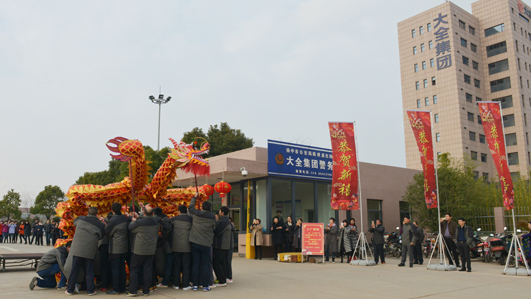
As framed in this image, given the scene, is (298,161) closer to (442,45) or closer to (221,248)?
(221,248)

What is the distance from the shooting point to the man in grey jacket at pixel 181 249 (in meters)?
7.85

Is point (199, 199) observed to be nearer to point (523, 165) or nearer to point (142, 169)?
point (142, 169)

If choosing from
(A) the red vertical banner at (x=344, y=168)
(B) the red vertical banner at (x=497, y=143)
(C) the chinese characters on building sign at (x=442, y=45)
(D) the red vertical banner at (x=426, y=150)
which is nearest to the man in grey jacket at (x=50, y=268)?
(A) the red vertical banner at (x=344, y=168)

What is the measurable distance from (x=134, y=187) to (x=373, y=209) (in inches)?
548

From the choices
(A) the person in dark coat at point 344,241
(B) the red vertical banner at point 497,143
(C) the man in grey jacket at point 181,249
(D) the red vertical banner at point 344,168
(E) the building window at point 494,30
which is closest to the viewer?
(C) the man in grey jacket at point 181,249

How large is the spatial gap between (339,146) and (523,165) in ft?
133

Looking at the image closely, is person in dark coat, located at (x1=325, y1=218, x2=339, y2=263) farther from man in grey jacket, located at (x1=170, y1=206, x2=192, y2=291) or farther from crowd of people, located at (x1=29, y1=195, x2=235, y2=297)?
man in grey jacket, located at (x1=170, y1=206, x2=192, y2=291)

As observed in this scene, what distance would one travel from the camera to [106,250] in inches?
299

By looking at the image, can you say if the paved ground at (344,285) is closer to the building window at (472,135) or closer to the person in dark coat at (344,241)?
the person in dark coat at (344,241)

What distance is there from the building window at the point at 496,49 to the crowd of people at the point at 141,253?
162ft

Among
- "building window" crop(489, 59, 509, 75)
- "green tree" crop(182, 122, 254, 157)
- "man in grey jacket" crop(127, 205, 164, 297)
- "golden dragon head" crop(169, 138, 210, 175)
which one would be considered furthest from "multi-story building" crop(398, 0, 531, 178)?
"man in grey jacket" crop(127, 205, 164, 297)

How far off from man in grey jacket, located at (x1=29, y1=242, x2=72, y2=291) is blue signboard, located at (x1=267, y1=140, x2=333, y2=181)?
8.99 metres

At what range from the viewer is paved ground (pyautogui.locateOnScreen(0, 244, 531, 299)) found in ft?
24.2

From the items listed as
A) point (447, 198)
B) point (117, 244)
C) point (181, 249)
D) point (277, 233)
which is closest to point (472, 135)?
point (447, 198)
